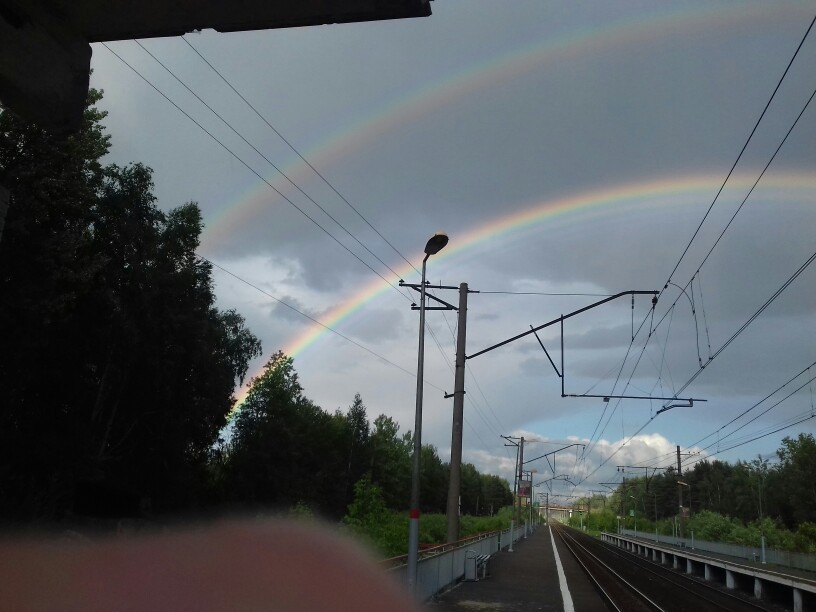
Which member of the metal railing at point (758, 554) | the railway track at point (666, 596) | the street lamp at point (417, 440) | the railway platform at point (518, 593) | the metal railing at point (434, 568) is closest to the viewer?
the street lamp at point (417, 440)

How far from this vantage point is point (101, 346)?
1403 inches

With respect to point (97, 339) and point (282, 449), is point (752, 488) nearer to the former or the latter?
point (282, 449)

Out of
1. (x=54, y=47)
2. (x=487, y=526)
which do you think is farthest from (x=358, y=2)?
(x=487, y=526)

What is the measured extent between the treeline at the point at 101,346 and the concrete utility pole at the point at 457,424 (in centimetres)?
1483

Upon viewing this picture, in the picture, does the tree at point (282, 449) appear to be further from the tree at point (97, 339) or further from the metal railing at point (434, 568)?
the metal railing at point (434, 568)

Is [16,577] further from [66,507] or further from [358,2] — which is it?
[66,507]

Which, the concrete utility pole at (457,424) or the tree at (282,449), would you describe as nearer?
the concrete utility pole at (457,424)

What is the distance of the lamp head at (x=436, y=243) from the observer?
14008 millimetres

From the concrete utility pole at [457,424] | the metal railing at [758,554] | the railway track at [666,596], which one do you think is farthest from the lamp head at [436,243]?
the metal railing at [758,554]

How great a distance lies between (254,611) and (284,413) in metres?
62.1

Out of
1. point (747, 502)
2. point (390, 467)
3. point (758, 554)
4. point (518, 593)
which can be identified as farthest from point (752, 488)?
point (518, 593)

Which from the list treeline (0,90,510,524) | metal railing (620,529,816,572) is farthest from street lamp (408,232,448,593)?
metal railing (620,529,816,572)

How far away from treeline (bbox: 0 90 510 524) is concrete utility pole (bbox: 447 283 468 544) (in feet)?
48.6

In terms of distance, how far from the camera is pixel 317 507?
65688 millimetres
